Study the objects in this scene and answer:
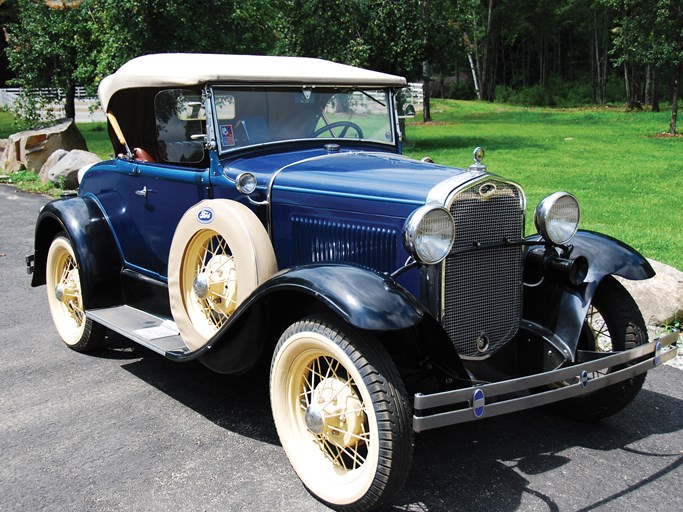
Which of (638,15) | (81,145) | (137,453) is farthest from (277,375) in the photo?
(638,15)

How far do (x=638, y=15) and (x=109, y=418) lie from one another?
64.9 feet

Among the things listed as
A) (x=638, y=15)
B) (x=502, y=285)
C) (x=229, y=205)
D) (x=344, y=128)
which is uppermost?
(x=638, y=15)

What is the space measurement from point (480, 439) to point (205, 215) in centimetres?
187

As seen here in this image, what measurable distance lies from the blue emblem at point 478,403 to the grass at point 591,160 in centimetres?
449

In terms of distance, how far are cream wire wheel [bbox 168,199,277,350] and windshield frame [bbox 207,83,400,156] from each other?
46 centimetres

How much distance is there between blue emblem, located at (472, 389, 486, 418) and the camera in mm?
2783

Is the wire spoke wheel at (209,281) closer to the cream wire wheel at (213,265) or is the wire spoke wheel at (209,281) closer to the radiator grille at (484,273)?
the cream wire wheel at (213,265)

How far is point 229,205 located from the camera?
3.75m

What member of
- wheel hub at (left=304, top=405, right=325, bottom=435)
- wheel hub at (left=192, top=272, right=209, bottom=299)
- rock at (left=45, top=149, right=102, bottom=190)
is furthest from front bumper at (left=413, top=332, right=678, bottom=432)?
rock at (left=45, top=149, right=102, bottom=190)

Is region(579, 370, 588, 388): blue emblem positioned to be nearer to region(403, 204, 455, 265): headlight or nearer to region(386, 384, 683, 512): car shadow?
region(386, 384, 683, 512): car shadow

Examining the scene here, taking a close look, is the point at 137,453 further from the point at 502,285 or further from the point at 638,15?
the point at 638,15

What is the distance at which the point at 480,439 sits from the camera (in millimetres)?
3682

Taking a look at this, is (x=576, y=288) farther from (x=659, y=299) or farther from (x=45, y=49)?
(x=45, y=49)

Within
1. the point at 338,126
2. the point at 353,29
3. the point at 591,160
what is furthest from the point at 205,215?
Result: the point at 353,29
